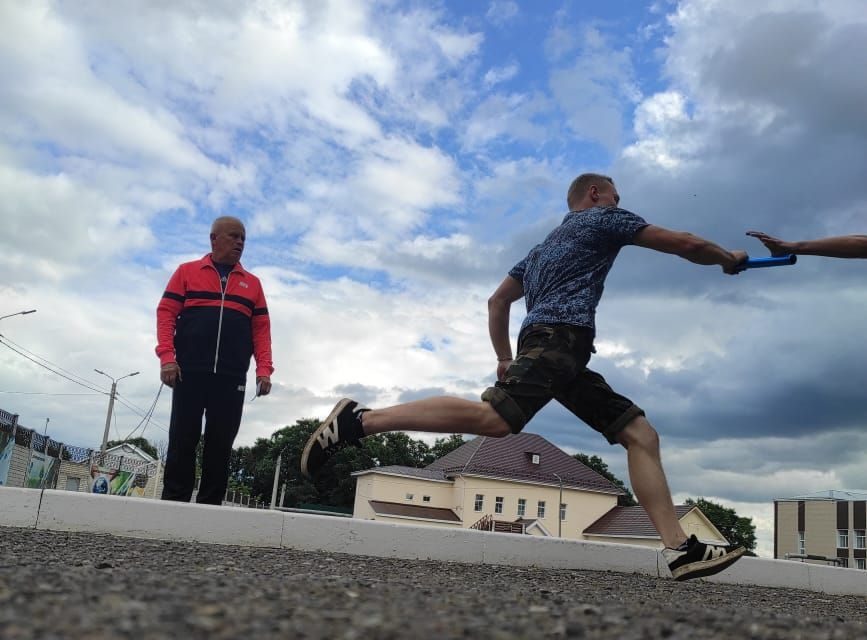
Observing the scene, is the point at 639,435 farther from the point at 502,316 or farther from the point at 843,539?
the point at 843,539

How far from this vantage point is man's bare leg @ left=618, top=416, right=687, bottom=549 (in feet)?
13.4

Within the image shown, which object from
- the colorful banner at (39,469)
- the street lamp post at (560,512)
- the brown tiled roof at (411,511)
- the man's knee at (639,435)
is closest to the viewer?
the man's knee at (639,435)

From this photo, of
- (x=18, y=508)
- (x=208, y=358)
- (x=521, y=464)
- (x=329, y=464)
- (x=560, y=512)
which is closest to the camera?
(x=18, y=508)

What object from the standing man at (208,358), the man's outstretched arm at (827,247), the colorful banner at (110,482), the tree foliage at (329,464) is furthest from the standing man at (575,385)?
the tree foliage at (329,464)

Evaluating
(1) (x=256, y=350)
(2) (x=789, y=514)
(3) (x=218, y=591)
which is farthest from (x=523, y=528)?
(3) (x=218, y=591)

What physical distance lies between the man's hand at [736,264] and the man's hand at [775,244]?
0.79 ft

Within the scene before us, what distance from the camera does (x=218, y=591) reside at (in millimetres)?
1970

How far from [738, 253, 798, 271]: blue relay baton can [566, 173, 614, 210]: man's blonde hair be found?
91 cm

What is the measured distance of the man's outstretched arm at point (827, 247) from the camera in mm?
4039

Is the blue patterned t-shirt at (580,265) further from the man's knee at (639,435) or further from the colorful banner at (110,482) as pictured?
the colorful banner at (110,482)

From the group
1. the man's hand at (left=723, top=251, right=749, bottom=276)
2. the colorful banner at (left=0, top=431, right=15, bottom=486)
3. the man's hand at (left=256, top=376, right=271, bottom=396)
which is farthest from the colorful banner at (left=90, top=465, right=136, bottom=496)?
the man's hand at (left=723, top=251, right=749, bottom=276)

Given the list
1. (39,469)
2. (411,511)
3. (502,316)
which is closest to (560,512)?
(411,511)

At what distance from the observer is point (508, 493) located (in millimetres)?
53750

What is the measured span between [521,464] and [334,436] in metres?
52.7
